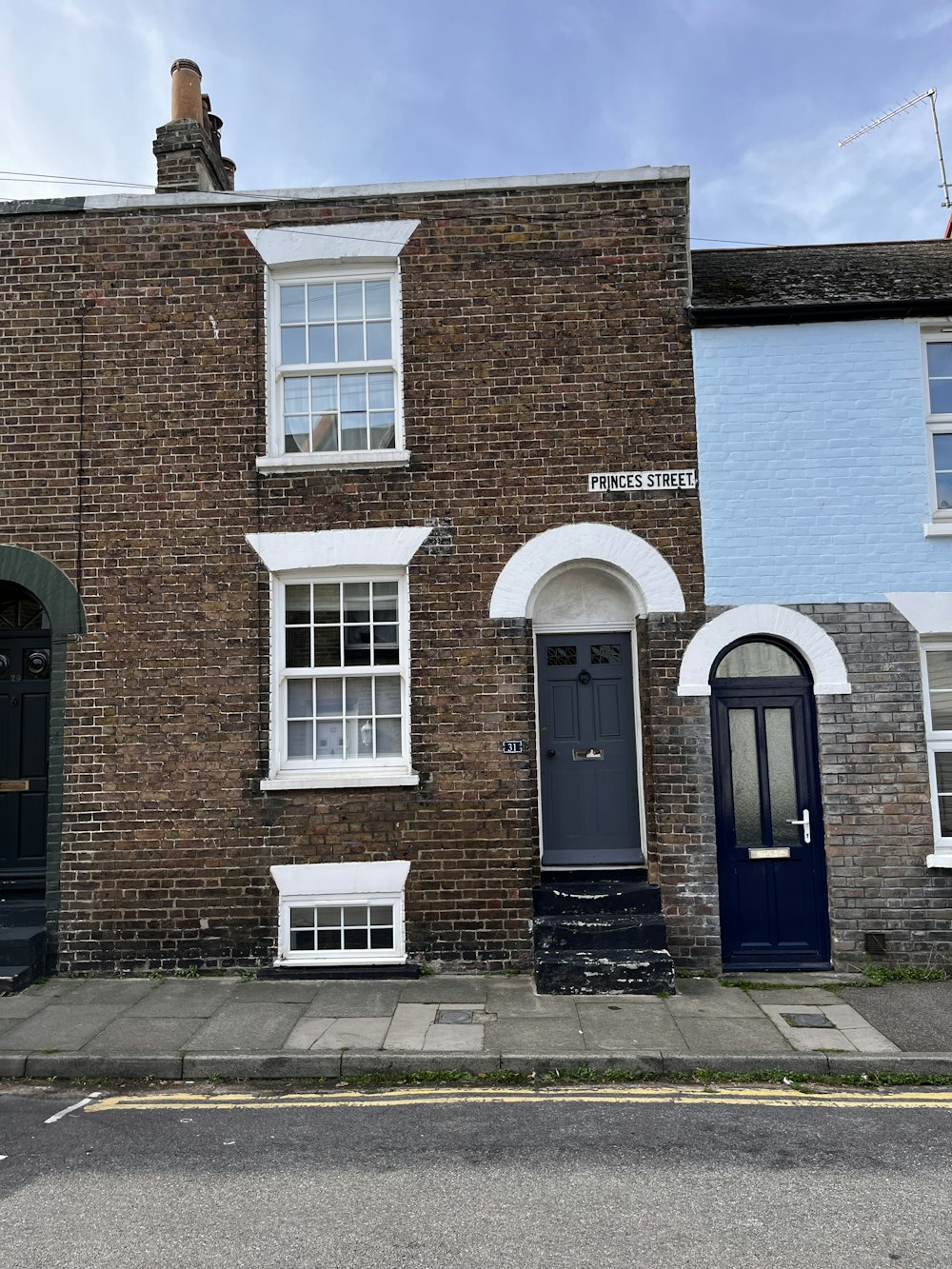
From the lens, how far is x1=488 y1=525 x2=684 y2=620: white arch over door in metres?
8.37

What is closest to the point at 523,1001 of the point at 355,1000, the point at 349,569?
the point at 355,1000

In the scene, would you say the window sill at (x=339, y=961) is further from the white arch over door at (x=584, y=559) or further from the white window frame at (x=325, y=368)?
the white window frame at (x=325, y=368)

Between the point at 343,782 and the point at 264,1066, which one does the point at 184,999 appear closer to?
the point at 264,1066

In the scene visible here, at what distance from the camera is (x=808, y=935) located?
820 cm

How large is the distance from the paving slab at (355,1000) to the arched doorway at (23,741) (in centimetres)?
298

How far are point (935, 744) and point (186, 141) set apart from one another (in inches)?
367

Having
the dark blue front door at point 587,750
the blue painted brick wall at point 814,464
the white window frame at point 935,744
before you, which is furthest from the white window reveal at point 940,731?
the dark blue front door at point 587,750

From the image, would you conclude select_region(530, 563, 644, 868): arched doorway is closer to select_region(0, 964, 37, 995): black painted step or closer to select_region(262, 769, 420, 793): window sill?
select_region(262, 769, 420, 793): window sill

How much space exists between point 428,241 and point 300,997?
6.70 m

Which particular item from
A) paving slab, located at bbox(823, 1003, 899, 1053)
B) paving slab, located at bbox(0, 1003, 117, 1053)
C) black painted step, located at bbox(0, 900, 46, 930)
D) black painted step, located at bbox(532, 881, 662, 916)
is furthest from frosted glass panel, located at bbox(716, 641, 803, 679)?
black painted step, located at bbox(0, 900, 46, 930)

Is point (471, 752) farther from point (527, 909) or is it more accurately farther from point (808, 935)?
point (808, 935)

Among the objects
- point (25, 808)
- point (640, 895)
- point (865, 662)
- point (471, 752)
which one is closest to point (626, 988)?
point (640, 895)

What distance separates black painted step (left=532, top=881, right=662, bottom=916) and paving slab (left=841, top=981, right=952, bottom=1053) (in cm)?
165

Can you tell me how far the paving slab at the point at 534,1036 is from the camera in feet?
20.8
